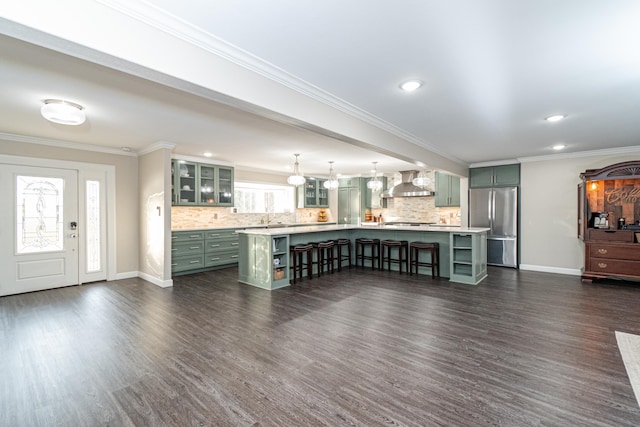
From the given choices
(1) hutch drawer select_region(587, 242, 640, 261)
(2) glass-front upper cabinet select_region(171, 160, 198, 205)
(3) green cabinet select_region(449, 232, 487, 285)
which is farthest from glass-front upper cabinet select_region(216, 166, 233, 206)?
(1) hutch drawer select_region(587, 242, 640, 261)

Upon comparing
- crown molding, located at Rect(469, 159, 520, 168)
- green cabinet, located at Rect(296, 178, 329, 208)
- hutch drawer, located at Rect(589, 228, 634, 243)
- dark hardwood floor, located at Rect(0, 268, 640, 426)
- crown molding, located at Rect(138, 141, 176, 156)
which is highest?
crown molding, located at Rect(138, 141, 176, 156)

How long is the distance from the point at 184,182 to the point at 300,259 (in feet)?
9.85

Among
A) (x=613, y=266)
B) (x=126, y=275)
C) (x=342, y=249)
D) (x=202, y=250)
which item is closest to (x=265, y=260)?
(x=202, y=250)

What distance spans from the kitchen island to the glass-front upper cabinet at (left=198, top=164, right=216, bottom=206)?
5.99ft

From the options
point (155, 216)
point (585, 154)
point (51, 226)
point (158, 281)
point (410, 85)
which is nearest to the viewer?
point (410, 85)

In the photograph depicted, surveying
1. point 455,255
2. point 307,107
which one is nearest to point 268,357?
point 307,107

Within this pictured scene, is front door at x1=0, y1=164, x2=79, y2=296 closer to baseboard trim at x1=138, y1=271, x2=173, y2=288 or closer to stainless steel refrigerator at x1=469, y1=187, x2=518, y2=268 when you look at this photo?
baseboard trim at x1=138, y1=271, x2=173, y2=288

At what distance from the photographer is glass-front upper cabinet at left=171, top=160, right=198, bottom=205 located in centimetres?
632

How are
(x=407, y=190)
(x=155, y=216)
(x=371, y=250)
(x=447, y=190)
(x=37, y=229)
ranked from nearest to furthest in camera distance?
(x=37, y=229) < (x=155, y=216) < (x=371, y=250) < (x=447, y=190) < (x=407, y=190)

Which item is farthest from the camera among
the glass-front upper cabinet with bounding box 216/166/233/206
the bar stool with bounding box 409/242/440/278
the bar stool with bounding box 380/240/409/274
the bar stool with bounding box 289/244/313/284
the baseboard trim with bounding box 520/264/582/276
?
the glass-front upper cabinet with bounding box 216/166/233/206

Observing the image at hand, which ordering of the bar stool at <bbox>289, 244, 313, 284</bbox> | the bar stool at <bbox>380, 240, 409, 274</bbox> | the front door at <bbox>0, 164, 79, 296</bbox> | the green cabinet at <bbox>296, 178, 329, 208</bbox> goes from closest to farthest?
the front door at <bbox>0, 164, 79, 296</bbox>
the bar stool at <bbox>289, 244, 313, 284</bbox>
the bar stool at <bbox>380, 240, 409, 274</bbox>
the green cabinet at <bbox>296, 178, 329, 208</bbox>

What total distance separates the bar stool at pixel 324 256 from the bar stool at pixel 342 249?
0.16 meters

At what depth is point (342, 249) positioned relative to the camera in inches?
282

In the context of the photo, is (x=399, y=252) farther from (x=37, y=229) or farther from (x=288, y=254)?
(x=37, y=229)
